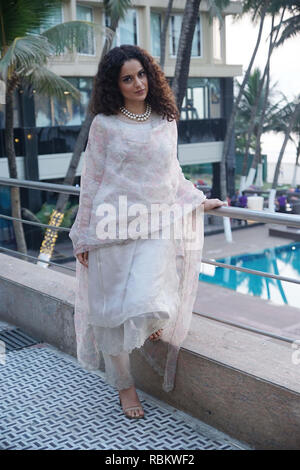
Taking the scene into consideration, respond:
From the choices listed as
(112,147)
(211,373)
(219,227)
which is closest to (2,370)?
(211,373)

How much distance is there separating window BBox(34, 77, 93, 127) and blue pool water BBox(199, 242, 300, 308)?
22.6ft

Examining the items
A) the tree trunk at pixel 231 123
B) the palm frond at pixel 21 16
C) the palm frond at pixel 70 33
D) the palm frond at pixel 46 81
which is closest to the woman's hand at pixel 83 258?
the palm frond at pixel 21 16

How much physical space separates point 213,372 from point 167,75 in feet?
70.1

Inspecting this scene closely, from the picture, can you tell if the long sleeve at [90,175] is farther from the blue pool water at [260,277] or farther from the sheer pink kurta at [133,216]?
the blue pool water at [260,277]

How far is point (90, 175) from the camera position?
2.52 meters

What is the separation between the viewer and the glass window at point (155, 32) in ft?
76.6

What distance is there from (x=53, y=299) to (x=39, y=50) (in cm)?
790

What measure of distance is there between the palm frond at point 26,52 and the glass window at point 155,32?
13.1 meters

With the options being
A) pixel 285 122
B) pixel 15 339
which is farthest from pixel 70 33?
pixel 285 122

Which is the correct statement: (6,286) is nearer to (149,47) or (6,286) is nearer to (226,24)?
(149,47)

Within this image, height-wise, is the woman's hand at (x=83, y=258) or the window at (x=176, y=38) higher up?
the window at (x=176, y=38)

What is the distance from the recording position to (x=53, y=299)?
3457 mm

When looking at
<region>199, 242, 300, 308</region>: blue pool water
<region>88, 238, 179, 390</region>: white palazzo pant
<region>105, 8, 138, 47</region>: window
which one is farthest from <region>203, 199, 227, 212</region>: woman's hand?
<region>105, 8, 138, 47</region>: window

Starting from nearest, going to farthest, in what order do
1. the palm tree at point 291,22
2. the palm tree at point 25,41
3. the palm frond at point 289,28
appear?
the palm tree at point 25,41
the palm tree at point 291,22
the palm frond at point 289,28
